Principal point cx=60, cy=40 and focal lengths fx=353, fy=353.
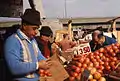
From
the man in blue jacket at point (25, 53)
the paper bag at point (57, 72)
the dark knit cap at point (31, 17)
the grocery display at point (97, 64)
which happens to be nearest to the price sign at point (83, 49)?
the grocery display at point (97, 64)

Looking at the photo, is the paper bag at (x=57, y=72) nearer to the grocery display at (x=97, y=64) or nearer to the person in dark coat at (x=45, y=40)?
the grocery display at (x=97, y=64)

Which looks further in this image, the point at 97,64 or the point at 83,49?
the point at 83,49

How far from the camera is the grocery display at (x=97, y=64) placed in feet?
17.0

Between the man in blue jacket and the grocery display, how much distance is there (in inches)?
39.6

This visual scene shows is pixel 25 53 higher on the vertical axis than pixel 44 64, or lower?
higher

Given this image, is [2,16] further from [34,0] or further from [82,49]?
[82,49]

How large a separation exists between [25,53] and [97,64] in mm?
1713

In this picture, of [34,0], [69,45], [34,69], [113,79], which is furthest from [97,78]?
[34,0]

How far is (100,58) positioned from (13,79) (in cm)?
221

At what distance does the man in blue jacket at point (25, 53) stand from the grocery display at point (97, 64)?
1006mm

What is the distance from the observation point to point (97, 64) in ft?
18.3

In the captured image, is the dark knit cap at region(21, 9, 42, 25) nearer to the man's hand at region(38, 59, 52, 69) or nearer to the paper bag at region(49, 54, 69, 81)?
the man's hand at region(38, 59, 52, 69)

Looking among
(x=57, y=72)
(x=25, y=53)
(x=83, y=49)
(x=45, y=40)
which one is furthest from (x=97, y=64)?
(x=25, y=53)

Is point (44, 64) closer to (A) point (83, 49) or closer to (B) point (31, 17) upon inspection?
(B) point (31, 17)
